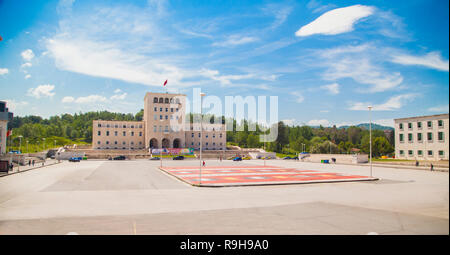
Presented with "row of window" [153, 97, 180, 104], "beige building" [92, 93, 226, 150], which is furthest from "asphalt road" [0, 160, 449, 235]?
"row of window" [153, 97, 180, 104]

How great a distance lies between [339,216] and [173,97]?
92.8 metres

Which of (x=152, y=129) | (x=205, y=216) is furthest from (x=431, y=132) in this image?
(x=152, y=129)

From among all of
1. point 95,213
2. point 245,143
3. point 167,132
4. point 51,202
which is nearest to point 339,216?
point 95,213

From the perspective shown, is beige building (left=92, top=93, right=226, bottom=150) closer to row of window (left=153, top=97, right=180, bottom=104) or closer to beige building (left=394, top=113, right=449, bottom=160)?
row of window (left=153, top=97, right=180, bottom=104)

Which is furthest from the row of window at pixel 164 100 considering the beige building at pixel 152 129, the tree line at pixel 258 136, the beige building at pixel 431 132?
the beige building at pixel 431 132

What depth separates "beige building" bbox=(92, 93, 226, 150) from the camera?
9564 centimetres

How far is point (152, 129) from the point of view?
96.2 meters

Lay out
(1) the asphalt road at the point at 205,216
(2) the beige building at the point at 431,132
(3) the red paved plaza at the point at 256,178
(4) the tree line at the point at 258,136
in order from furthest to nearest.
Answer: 1. (4) the tree line at the point at 258,136
2. (3) the red paved plaza at the point at 256,178
3. (1) the asphalt road at the point at 205,216
4. (2) the beige building at the point at 431,132

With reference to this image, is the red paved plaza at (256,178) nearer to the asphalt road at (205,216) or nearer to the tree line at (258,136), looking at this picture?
the asphalt road at (205,216)

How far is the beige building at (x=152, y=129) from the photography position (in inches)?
3766

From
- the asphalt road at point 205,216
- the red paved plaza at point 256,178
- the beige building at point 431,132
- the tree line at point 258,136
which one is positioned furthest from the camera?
the tree line at point 258,136

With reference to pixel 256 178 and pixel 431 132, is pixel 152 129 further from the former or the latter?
pixel 431 132

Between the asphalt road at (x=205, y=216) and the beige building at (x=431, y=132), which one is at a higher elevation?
the beige building at (x=431, y=132)

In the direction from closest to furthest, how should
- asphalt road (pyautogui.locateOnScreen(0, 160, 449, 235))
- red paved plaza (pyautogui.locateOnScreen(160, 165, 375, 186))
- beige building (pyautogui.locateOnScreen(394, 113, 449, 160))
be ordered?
beige building (pyautogui.locateOnScreen(394, 113, 449, 160)) < asphalt road (pyautogui.locateOnScreen(0, 160, 449, 235)) < red paved plaza (pyautogui.locateOnScreen(160, 165, 375, 186))
